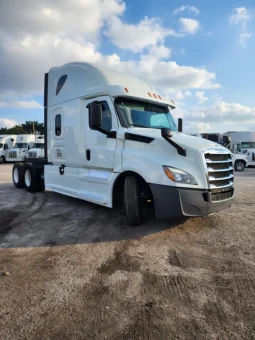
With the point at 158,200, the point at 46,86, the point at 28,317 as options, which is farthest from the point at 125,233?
the point at 46,86

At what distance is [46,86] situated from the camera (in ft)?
25.5

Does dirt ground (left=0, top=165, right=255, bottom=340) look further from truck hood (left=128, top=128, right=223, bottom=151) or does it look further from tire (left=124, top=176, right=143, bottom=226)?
truck hood (left=128, top=128, right=223, bottom=151)

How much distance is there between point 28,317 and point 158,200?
Answer: 2663 mm

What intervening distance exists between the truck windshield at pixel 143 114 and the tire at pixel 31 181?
15.8 feet

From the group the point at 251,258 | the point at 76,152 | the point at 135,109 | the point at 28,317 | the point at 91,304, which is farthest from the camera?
the point at 76,152

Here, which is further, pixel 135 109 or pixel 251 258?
pixel 135 109

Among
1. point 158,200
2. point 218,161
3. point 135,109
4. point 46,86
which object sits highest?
point 46,86

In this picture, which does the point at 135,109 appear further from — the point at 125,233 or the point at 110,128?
the point at 125,233

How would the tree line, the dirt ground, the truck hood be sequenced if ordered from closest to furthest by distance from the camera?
the dirt ground < the truck hood < the tree line

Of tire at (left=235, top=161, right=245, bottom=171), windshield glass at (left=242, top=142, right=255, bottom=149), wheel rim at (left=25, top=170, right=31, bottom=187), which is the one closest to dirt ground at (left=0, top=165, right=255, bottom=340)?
wheel rim at (left=25, top=170, right=31, bottom=187)

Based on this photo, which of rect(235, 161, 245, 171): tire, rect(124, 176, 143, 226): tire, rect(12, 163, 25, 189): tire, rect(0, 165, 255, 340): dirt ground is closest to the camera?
rect(0, 165, 255, 340): dirt ground

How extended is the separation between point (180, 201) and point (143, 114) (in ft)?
7.41

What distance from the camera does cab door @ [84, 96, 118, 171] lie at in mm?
5387

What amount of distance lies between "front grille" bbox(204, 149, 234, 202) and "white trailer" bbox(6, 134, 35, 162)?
2466 centimetres
